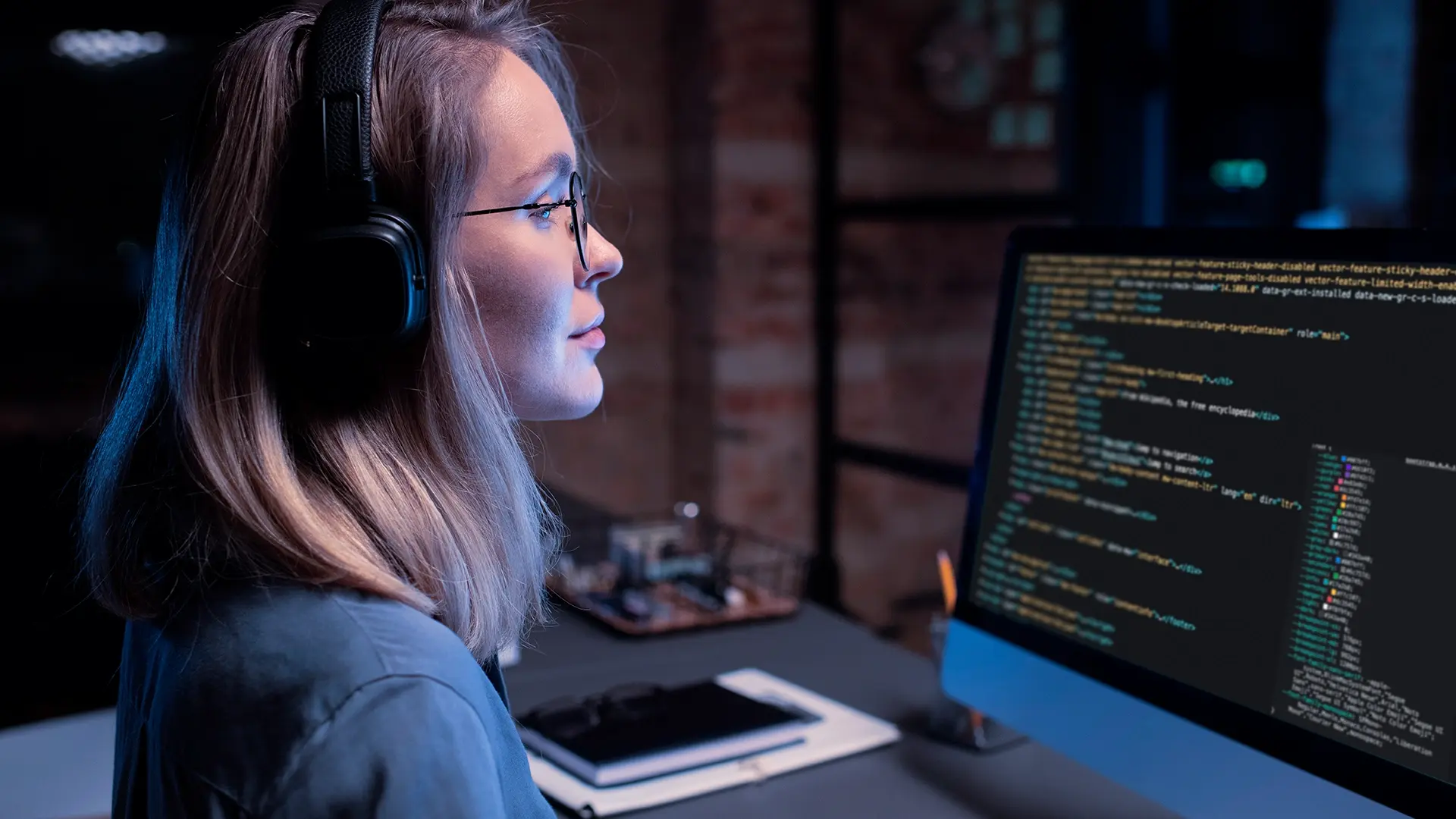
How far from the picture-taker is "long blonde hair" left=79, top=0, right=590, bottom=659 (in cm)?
65

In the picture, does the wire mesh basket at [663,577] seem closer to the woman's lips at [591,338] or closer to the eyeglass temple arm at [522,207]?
the woman's lips at [591,338]

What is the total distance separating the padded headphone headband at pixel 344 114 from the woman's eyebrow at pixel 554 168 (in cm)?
13

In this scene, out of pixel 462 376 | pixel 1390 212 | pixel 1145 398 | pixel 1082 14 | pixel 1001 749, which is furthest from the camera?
pixel 1390 212

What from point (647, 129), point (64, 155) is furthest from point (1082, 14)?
point (64, 155)

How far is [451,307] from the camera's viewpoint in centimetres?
71

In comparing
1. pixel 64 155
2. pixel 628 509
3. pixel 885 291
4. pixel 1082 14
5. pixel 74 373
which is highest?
pixel 1082 14

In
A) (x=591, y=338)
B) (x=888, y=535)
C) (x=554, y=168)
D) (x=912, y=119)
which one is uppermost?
(x=912, y=119)

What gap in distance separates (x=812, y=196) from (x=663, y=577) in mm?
1490

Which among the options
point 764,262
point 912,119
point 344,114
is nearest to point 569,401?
point 344,114

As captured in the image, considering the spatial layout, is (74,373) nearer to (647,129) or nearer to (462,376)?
(647,129)

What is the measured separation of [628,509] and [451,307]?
2202 millimetres

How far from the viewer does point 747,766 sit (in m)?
1.00

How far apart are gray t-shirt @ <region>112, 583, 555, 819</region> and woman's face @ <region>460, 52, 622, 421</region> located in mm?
220

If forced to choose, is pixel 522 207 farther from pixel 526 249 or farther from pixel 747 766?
pixel 747 766
